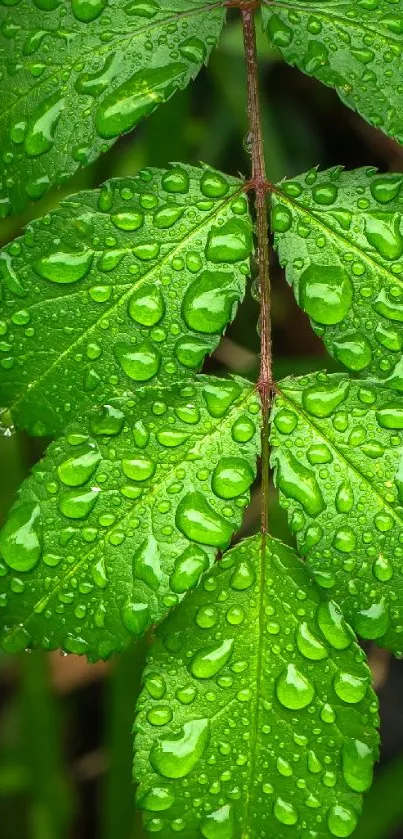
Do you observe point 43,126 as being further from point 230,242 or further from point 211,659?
point 211,659

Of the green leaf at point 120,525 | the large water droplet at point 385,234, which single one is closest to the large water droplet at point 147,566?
the green leaf at point 120,525

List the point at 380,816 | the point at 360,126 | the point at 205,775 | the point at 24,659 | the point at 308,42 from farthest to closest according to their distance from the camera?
the point at 360,126
the point at 24,659
the point at 380,816
the point at 308,42
the point at 205,775

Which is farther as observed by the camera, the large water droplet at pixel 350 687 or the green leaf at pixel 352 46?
the green leaf at pixel 352 46

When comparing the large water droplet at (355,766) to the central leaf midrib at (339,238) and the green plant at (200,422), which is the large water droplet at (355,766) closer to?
the green plant at (200,422)

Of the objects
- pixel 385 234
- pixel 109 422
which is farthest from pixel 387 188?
pixel 109 422

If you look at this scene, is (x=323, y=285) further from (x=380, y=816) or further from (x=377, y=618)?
(x=380, y=816)

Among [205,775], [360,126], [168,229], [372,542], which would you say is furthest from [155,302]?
[360,126]

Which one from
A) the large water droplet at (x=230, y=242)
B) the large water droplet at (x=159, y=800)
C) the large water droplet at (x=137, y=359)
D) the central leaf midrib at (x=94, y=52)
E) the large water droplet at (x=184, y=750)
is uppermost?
the central leaf midrib at (x=94, y=52)
